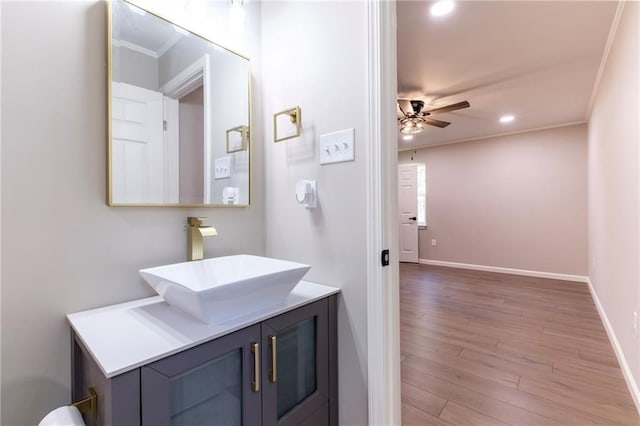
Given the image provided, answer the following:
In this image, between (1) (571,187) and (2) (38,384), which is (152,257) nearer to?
(2) (38,384)

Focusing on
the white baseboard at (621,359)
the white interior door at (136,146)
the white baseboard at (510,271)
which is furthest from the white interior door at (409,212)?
the white interior door at (136,146)

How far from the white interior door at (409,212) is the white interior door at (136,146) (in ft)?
16.7

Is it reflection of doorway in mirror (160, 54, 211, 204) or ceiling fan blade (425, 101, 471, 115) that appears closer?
reflection of doorway in mirror (160, 54, 211, 204)

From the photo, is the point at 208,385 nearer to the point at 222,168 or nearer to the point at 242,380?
the point at 242,380

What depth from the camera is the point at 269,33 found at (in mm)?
1548

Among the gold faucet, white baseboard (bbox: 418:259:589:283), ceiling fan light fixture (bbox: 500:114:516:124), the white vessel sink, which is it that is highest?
ceiling fan light fixture (bbox: 500:114:516:124)

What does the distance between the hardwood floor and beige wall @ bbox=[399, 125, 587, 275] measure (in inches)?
40.9

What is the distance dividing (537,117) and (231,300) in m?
4.79

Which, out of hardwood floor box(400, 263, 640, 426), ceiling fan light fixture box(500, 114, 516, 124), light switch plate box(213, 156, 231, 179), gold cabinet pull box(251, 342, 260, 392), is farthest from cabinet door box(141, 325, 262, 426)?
ceiling fan light fixture box(500, 114, 516, 124)

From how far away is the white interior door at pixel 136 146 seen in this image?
108 centimetres

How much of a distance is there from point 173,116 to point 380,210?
966 mm

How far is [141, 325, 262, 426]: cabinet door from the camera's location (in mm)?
694

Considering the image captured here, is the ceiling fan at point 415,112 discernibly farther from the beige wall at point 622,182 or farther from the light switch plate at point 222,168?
the light switch plate at point 222,168

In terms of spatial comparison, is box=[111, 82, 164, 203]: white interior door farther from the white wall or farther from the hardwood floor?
the hardwood floor
